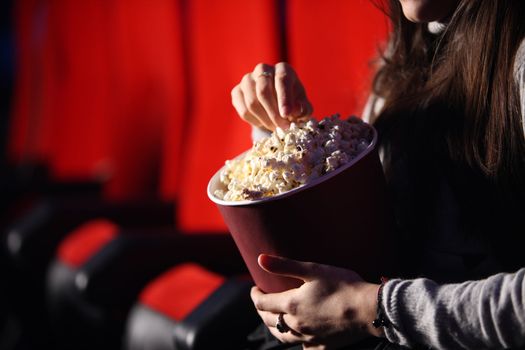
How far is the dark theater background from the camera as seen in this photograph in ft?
3.16

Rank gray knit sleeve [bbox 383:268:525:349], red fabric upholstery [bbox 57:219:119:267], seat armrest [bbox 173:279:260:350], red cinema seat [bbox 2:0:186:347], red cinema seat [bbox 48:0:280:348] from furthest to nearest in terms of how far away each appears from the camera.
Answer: red cinema seat [bbox 2:0:186:347] < red fabric upholstery [bbox 57:219:119:267] < red cinema seat [bbox 48:0:280:348] < seat armrest [bbox 173:279:260:350] < gray knit sleeve [bbox 383:268:525:349]

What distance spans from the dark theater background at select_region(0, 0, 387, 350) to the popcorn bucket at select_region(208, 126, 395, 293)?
0.16 m

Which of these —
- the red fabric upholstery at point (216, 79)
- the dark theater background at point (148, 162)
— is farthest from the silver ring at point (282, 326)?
the red fabric upholstery at point (216, 79)

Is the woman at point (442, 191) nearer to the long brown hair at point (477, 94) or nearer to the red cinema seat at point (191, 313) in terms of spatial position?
the long brown hair at point (477, 94)

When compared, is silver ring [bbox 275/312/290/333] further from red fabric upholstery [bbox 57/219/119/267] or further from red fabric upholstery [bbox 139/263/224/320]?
red fabric upholstery [bbox 57/219/119/267]

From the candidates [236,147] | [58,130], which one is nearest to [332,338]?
[236,147]

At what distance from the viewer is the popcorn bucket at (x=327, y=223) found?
0.55 metres

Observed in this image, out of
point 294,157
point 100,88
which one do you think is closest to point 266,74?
point 294,157

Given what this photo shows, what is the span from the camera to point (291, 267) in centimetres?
56

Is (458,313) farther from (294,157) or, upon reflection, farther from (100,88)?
(100,88)

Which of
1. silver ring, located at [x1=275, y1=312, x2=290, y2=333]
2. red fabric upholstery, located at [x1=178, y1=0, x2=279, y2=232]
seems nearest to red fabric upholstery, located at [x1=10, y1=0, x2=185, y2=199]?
red fabric upholstery, located at [x1=178, y1=0, x2=279, y2=232]

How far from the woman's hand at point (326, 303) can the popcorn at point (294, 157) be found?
0.20ft

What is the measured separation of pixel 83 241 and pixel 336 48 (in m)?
0.69

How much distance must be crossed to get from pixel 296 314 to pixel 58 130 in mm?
2058
